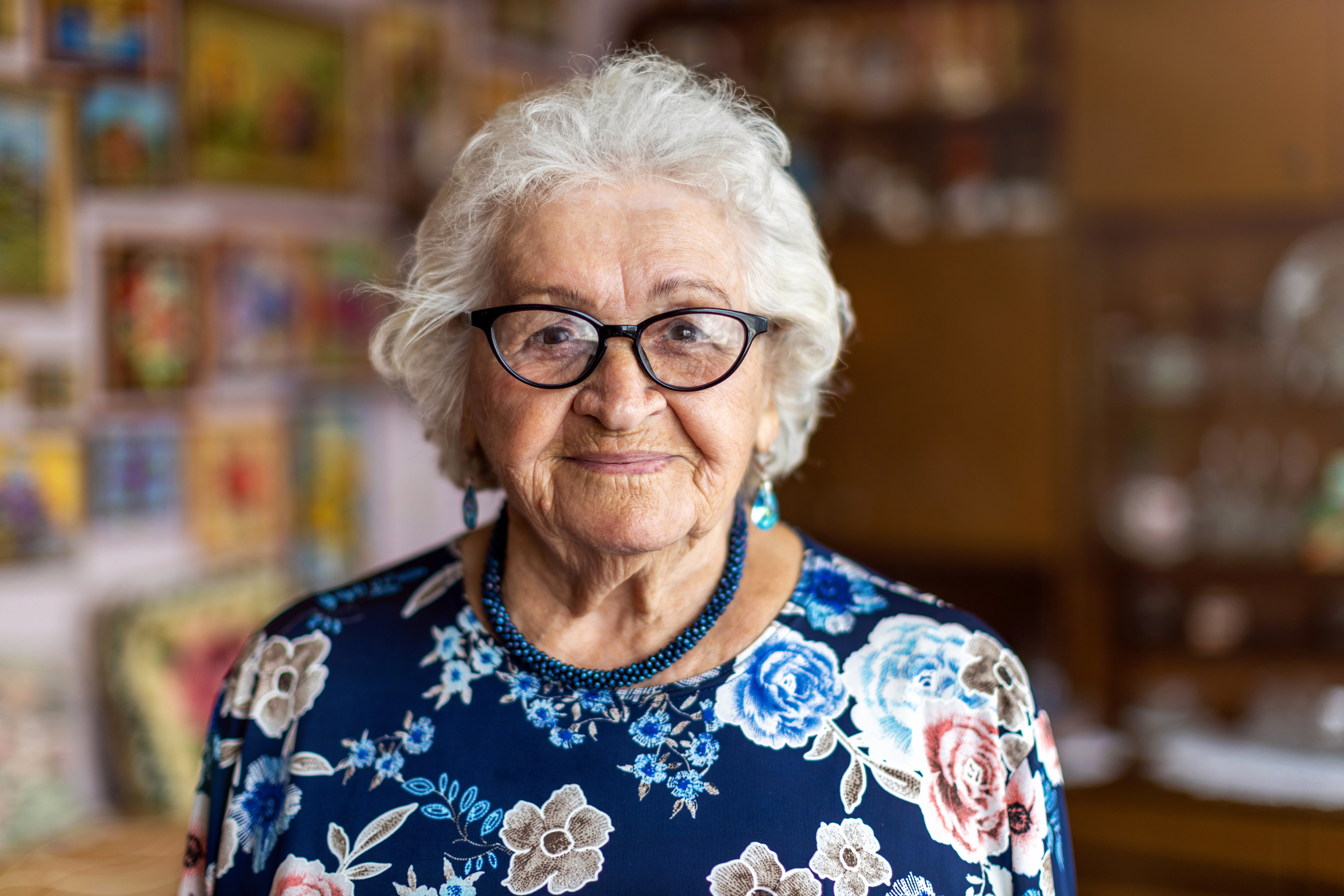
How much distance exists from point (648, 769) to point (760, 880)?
0.13m

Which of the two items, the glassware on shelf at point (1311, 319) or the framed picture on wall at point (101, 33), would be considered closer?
the framed picture on wall at point (101, 33)

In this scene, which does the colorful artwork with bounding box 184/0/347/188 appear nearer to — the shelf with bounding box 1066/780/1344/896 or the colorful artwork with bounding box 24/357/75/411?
the colorful artwork with bounding box 24/357/75/411

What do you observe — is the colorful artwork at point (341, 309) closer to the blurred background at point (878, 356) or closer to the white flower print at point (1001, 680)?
the blurred background at point (878, 356)

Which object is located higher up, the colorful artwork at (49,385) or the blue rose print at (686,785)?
the colorful artwork at (49,385)

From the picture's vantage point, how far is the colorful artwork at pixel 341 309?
2893mm

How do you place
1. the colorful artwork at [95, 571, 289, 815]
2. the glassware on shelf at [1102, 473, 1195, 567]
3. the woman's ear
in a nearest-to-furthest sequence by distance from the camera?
1. the woman's ear
2. the colorful artwork at [95, 571, 289, 815]
3. the glassware on shelf at [1102, 473, 1195, 567]

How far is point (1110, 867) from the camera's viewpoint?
2.51 metres

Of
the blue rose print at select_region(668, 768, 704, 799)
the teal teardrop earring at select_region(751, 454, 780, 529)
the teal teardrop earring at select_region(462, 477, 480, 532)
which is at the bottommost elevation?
the blue rose print at select_region(668, 768, 704, 799)

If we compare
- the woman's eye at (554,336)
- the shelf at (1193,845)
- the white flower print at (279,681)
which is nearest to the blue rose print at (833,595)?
the woman's eye at (554,336)

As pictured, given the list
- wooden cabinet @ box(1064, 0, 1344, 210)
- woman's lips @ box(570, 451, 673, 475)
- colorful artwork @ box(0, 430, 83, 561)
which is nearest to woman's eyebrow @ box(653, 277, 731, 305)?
woman's lips @ box(570, 451, 673, 475)

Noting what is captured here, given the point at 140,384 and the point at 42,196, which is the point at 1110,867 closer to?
the point at 140,384

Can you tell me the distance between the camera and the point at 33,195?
2211mm

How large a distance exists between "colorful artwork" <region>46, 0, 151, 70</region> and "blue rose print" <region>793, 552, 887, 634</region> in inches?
72.8

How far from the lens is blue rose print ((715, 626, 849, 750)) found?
1.05 metres
